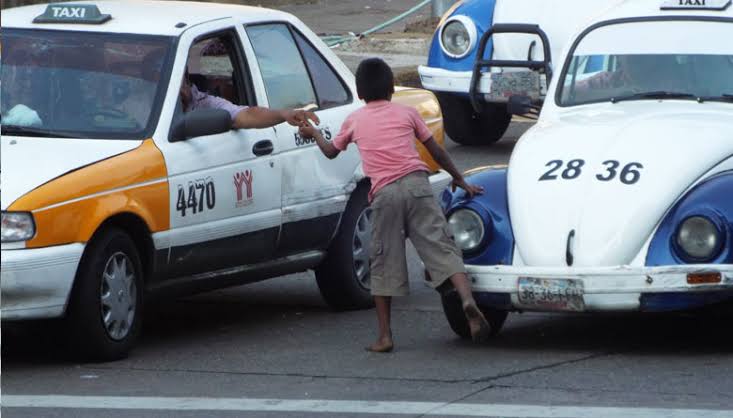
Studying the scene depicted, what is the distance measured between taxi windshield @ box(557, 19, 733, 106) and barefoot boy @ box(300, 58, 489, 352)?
140 centimetres

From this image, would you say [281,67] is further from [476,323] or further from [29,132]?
[476,323]

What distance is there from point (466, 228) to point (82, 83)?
2.03 m

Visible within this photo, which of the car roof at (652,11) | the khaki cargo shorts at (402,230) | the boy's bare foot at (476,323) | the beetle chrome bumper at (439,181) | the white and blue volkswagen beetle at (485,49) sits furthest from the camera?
the white and blue volkswagen beetle at (485,49)

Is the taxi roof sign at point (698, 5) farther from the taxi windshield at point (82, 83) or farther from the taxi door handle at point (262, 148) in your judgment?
the taxi windshield at point (82, 83)

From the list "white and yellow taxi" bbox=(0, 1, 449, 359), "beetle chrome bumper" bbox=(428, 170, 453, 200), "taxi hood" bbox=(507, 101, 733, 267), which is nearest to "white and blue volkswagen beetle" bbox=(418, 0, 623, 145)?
"beetle chrome bumper" bbox=(428, 170, 453, 200)

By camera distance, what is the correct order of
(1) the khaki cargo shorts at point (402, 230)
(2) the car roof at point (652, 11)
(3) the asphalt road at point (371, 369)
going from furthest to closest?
(2) the car roof at point (652, 11), (1) the khaki cargo shorts at point (402, 230), (3) the asphalt road at point (371, 369)

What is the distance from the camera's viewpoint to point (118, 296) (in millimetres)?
8016

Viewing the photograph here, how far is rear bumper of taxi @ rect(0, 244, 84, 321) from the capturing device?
7488 millimetres

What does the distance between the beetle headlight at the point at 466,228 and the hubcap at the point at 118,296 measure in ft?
5.09

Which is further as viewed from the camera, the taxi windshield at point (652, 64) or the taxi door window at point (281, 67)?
the taxi door window at point (281, 67)

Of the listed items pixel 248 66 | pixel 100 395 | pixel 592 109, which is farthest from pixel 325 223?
pixel 100 395

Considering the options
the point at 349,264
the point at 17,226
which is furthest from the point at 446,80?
the point at 17,226

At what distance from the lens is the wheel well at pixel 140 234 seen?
26.5 feet

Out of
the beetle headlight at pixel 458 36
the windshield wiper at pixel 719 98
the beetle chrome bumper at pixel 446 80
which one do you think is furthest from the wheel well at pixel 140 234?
the beetle headlight at pixel 458 36
